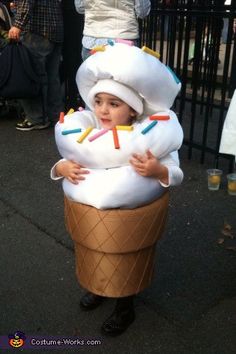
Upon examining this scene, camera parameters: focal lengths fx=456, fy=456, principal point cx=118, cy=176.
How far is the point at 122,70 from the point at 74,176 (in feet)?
1.70

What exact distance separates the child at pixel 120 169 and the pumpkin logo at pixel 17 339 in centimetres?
47

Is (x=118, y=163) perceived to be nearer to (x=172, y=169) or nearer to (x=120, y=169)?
(x=120, y=169)

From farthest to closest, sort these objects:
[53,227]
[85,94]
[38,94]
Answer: [38,94] < [53,227] < [85,94]

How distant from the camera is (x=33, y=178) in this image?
4367 mm

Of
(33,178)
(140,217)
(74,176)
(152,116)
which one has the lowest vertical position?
(33,178)

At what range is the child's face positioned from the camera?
2.13 meters

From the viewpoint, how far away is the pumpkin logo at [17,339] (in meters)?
2.32

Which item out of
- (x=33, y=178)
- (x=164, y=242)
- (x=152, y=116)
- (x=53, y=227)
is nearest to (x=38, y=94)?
(x=33, y=178)

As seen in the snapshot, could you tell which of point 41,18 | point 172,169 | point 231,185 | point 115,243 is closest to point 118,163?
point 172,169

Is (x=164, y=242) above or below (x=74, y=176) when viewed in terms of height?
below

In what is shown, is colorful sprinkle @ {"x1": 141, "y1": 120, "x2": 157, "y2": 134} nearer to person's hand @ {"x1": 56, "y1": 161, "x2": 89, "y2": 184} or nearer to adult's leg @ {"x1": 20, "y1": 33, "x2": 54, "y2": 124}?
person's hand @ {"x1": 56, "y1": 161, "x2": 89, "y2": 184}

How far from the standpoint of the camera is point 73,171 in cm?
208

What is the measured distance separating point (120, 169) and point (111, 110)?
0.30m

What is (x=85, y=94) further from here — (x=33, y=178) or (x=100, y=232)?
(x=33, y=178)
